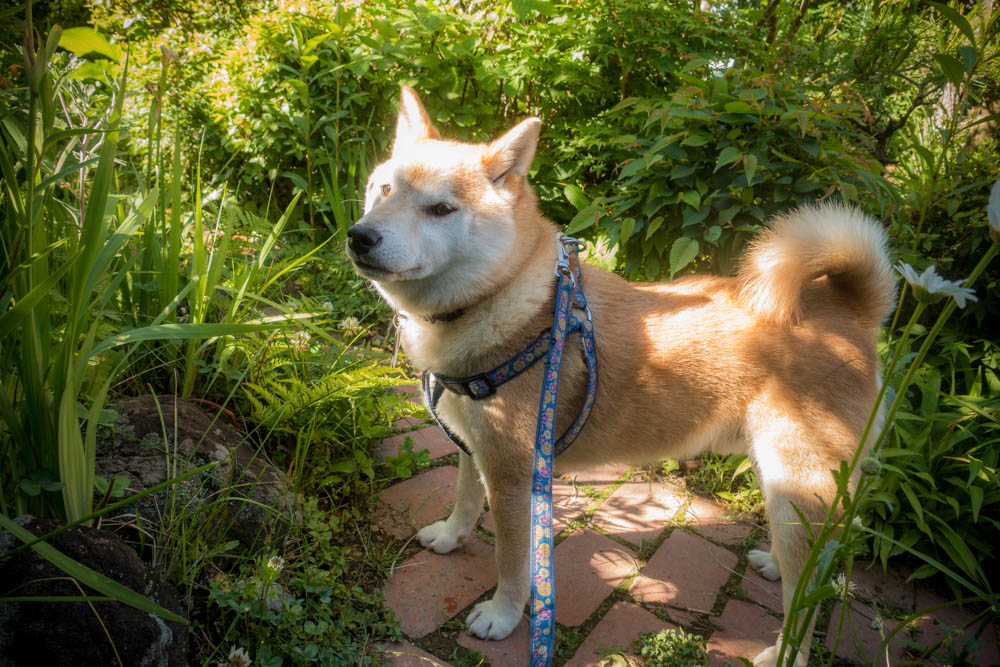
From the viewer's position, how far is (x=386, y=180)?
213cm

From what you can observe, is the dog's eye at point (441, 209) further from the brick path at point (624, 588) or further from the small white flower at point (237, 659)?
the small white flower at point (237, 659)

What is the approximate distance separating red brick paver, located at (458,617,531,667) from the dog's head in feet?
3.61

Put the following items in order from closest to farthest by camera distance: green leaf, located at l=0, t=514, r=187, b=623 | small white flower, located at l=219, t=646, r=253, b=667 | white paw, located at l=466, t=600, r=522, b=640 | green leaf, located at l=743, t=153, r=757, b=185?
green leaf, located at l=0, t=514, r=187, b=623 → small white flower, located at l=219, t=646, r=253, b=667 → white paw, located at l=466, t=600, r=522, b=640 → green leaf, located at l=743, t=153, r=757, b=185

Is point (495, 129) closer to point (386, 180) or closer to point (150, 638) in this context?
point (386, 180)

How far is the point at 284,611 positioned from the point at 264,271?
2.35m

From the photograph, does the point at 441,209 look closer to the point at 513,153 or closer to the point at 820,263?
the point at 513,153

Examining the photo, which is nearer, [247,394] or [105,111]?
[105,111]

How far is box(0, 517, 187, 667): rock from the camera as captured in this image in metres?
1.16

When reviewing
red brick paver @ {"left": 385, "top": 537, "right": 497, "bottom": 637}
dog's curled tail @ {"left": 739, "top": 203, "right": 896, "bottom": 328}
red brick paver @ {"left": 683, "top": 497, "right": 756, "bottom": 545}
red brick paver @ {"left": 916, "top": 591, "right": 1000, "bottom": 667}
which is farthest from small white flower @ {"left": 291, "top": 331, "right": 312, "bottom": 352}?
red brick paver @ {"left": 916, "top": 591, "right": 1000, "bottom": 667}

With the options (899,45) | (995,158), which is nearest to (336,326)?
(995,158)

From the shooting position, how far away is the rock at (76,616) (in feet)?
3.81

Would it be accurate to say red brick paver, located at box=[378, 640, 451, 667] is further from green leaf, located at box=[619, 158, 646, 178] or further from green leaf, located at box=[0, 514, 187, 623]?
green leaf, located at box=[619, 158, 646, 178]

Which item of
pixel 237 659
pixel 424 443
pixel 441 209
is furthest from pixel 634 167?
pixel 237 659

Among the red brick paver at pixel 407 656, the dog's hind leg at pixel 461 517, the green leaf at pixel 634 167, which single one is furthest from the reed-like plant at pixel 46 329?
the green leaf at pixel 634 167
